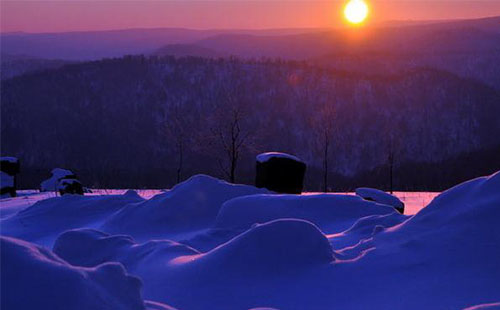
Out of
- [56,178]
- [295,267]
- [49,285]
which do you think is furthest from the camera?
[56,178]

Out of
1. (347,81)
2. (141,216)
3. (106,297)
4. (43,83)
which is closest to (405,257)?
(106,297)

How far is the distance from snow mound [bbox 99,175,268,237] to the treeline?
58324 millimetres

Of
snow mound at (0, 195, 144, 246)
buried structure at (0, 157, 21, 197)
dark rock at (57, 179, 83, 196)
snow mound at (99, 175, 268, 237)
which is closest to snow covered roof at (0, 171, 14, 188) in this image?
buried structure at (0, 157, 21, 197)

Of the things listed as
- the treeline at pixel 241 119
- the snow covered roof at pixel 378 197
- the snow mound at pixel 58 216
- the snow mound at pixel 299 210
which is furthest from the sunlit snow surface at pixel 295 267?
the treeline at pixel 241 119

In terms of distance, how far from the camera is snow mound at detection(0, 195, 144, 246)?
38.7 ft

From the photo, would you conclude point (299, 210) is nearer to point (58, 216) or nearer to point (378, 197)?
point (58, 216)

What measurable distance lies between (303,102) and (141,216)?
90.7 meters

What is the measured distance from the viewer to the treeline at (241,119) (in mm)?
84688

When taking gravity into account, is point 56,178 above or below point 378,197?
below

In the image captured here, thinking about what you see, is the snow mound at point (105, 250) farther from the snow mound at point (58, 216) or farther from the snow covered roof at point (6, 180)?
the snow covered roof at point (6, 180)

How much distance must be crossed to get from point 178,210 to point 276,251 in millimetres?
6297

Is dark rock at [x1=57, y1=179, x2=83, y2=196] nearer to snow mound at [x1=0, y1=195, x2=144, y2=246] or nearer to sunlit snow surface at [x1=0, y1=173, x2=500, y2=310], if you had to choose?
snow mound at [x1=0, y1=195, x2=144, y2=246]

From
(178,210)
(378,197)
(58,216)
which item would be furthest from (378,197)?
(58,216)

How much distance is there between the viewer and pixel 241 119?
79.1 metres
